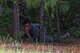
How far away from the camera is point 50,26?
13.9m

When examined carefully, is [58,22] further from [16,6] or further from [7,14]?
[16,6]

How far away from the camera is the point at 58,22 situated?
1351 cm

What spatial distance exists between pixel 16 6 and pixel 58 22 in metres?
3.27

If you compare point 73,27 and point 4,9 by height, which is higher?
point 4,9

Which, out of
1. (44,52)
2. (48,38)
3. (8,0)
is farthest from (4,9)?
(44,52)

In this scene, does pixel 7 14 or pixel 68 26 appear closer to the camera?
pixel 7 14

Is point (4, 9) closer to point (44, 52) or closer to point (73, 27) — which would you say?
point (73, 27)

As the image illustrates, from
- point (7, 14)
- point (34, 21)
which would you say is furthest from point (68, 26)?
point (7, 14)

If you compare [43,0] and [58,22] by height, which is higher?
[43,0]

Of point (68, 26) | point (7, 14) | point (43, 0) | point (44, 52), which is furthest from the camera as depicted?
point (68, 26)

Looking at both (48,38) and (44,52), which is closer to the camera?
(44,52)

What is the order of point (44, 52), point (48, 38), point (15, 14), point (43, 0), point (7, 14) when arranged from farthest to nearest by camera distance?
1. point (7, 14)
2. point (48, 38)
3. point (15, 14)
4. point (43, 0)
5. point (44, 52)

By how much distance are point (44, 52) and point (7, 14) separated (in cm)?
682

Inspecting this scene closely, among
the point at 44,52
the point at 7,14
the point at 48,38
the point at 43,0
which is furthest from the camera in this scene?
the point at 7,14
